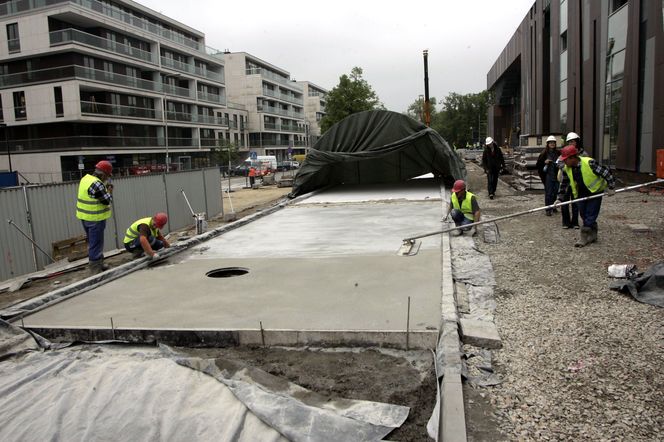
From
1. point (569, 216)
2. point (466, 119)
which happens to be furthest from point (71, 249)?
point (466, 119)

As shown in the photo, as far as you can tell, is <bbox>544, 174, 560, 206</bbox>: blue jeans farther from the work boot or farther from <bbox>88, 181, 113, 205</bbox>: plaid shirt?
<bbox>88, 181, 113, 205</bbox>: plaid shirt

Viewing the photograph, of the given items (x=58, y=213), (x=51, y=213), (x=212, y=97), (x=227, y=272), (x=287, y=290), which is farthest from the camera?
(x=212, y=97)

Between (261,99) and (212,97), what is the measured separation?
57.6ft

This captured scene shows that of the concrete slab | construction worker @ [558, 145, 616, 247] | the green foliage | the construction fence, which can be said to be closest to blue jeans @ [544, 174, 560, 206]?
construction worker @ [558, 145, 616, 247]

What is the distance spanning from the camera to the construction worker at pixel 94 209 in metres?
7.70

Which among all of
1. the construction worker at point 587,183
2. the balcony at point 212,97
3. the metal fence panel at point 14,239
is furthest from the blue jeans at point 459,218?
the balcony at point 212,97

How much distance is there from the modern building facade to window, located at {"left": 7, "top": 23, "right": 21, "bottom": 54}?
34890mm

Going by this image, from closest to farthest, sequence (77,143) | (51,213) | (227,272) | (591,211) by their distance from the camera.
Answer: (227,272), (591,211), (51,213), (77,143)

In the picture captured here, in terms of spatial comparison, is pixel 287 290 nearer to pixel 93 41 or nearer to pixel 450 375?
pixel 450 375

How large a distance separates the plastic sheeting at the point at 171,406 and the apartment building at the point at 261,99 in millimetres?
62588

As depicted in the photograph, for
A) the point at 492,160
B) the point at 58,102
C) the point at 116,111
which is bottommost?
the point at 492,160

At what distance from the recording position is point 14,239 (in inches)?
352

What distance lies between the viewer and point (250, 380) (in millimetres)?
3592

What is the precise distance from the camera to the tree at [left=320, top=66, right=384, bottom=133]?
44.7 metres
